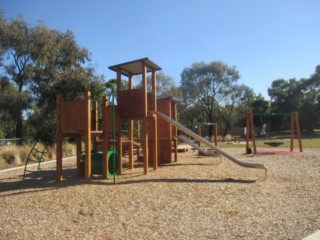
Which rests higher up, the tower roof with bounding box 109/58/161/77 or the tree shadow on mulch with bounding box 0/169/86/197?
the tower roof with bounding box 109/58/161/77

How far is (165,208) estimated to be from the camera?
6.28 meters

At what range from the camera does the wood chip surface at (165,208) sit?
4926 millimetres

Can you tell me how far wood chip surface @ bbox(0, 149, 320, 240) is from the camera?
4.93m

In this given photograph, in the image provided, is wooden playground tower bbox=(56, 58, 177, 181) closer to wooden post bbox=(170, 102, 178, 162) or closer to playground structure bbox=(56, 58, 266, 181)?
playground structure bbox=(56, 58, 266, 181)

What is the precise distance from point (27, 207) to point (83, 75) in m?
23.1

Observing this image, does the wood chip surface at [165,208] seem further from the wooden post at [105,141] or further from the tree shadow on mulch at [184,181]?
the wooden post at [105,141]

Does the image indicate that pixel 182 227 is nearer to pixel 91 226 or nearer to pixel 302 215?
pixel 91 226

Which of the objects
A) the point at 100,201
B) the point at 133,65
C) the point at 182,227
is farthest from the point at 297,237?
the point at 133,65

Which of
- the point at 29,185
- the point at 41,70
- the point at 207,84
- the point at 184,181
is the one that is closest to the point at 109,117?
the point at 29,185

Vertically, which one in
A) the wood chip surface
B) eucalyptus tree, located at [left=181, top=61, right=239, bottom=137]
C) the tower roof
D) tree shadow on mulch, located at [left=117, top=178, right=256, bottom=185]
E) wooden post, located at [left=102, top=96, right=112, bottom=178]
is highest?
eucalyptus tree, located at [left=181, top=61, right=239, bottom=137]

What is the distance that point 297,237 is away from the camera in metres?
4.56

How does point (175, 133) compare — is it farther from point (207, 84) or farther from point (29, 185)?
point (207, 84)

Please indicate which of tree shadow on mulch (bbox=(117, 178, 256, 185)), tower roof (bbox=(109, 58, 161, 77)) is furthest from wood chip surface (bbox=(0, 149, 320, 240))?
tower roof (bbox=(109, 58, 161, 77))

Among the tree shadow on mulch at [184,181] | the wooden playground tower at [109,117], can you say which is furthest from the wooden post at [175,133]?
the tree shadow on mulch at [184,181]
